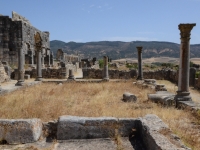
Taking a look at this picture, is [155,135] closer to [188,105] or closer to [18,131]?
[18,131]

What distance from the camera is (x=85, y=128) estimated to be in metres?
4.38

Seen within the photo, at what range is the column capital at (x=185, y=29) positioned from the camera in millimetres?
7845

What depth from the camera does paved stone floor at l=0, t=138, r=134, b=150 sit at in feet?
12.8

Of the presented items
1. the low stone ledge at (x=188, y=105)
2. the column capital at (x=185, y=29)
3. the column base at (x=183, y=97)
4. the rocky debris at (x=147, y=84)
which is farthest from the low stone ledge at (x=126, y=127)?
the rocky debris at (x=147, y=84)

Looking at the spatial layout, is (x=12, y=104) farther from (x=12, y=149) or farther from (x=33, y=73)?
(x=33, y=73)

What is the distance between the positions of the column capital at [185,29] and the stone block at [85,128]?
4.97 m

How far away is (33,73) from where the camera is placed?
75.5ft

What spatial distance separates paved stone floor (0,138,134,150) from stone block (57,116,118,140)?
11cm

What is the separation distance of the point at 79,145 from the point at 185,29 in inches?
227

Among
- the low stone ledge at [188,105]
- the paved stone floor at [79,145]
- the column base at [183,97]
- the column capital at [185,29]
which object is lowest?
the paved stone floor at [79,145]

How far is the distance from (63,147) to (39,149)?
1.32ft

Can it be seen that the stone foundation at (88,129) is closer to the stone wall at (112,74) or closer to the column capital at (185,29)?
the column capital at (185,29)

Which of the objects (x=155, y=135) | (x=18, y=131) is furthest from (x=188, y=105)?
(x=18, y=131)

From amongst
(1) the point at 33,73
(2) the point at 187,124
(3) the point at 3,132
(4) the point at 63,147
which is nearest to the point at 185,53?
(2) the point at 187,124
